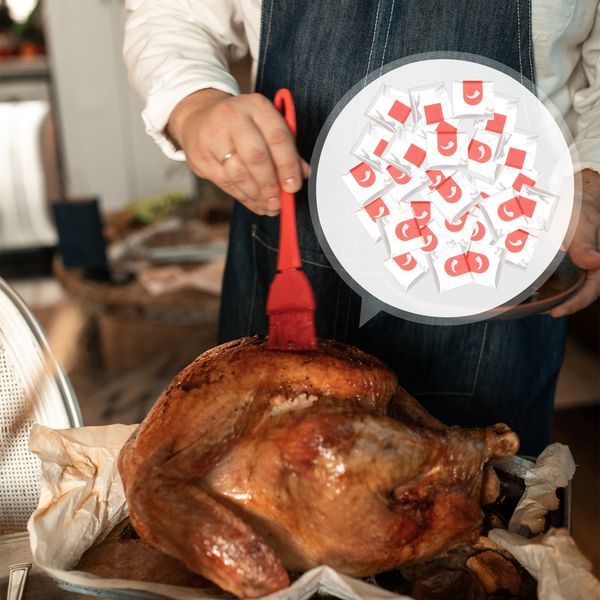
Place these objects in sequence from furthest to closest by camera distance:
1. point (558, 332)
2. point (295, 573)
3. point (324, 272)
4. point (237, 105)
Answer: point (558, 332), point (324, 272), point (237, 105), point (295, 573)

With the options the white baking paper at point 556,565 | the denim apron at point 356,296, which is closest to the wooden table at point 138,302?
the denim apron at point 356,296

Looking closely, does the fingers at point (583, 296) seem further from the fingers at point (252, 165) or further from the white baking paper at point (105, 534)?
Answer: the fingers at point (252, 165)

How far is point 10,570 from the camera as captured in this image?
62cm

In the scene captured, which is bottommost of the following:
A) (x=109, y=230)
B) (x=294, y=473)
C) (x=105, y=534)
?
(x=109, y=230)

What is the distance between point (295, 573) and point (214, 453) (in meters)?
0.13

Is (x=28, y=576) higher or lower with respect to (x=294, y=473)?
lower

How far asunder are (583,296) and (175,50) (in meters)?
0.61

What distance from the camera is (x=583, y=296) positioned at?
0.86 m

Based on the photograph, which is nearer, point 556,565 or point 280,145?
point 556,565

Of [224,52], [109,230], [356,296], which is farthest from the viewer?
[109,230]

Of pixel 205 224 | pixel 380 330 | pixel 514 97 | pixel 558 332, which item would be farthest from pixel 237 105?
pixel 205 224

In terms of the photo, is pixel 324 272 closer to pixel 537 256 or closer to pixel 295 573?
pixel 537 256

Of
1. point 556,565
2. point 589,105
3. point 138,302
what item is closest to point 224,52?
point 589,105

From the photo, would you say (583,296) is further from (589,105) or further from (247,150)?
(247,150)
